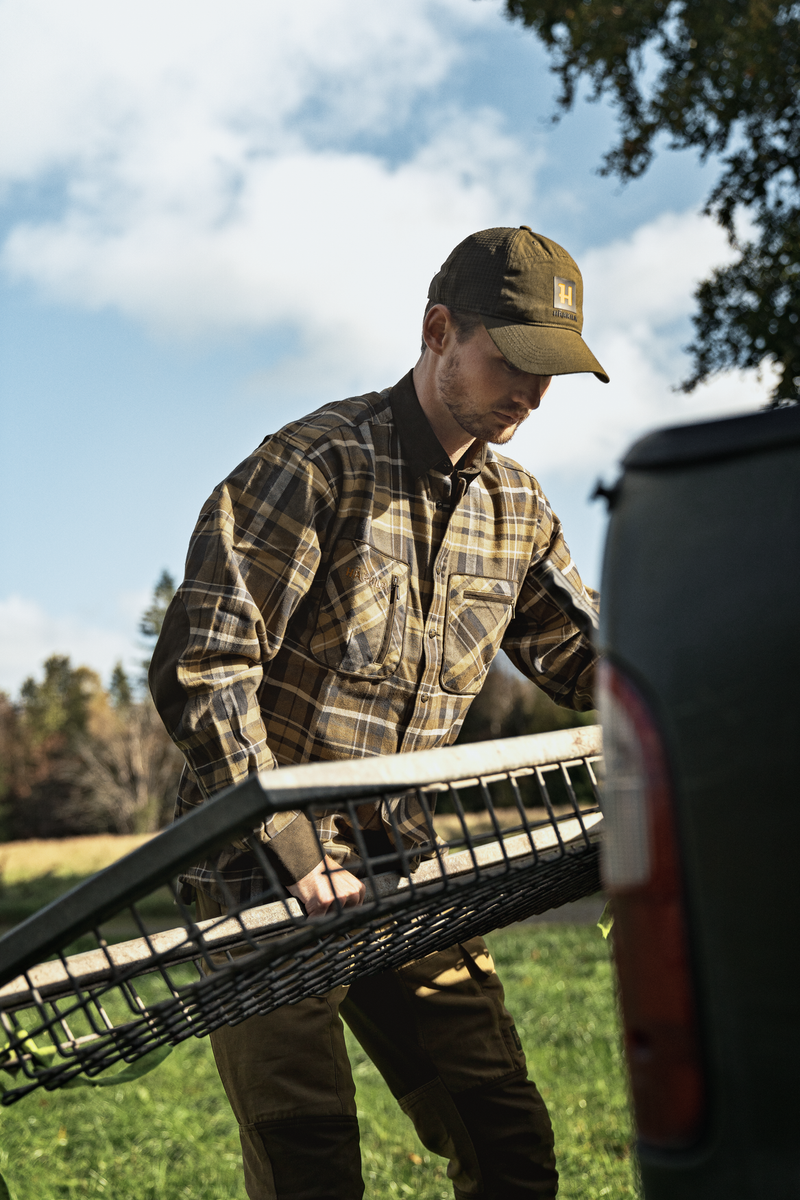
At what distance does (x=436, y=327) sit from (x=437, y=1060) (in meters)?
2.02

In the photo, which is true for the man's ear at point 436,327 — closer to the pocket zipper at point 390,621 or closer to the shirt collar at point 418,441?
the shirt collar at point 418,441

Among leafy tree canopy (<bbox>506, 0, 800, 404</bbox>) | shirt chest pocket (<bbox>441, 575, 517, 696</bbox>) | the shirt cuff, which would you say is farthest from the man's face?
leafy tree canopy (<bbox>506, 0, 800, 404</bbox>)

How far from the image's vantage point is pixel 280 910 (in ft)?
6.81

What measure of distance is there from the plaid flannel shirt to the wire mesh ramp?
17.1 inches

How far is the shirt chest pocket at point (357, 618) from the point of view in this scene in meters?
2.72

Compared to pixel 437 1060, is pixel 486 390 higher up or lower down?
higher up

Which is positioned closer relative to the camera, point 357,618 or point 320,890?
point 320,890

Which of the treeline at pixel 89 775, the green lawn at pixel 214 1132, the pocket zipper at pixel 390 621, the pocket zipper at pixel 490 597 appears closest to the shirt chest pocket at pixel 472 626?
the pocket zipper at pixel 490 597

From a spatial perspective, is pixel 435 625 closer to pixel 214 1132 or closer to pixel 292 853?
pixel 292 853

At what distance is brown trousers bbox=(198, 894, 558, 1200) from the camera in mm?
2467

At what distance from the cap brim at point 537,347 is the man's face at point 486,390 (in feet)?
0.14

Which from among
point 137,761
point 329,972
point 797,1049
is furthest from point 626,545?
point 137,761

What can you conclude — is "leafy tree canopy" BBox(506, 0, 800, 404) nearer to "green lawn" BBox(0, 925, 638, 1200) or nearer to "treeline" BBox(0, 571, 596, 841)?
"green lawn" BBox(0, 925, 638, 1200)

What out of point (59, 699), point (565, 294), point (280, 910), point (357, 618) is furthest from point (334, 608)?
point (59, 699)
